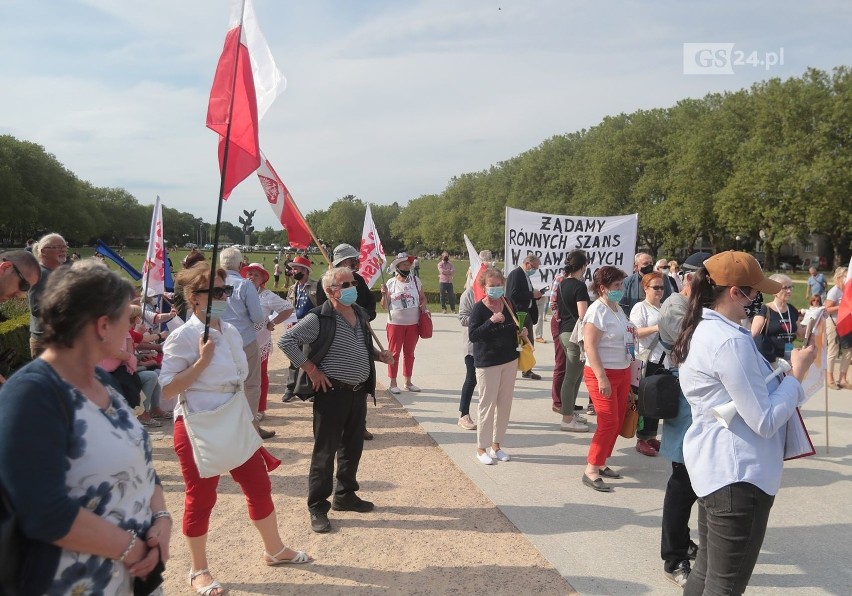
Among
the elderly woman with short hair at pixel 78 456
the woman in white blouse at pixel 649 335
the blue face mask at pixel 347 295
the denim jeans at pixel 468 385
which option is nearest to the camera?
the elderly woman with short hair at pixel 78 456

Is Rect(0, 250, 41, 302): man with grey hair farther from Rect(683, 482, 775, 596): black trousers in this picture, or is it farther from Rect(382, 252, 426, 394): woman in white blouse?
Rect(683, 482, 775, 596): black trousers

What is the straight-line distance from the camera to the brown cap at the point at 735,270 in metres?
2.76

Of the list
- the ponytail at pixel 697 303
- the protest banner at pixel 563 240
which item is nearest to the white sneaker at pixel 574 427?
the protest banner at pixel 563 240

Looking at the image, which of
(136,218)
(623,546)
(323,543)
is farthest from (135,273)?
(136,218)

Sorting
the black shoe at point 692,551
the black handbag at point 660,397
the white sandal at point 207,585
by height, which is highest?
the black handbag at point 660,397

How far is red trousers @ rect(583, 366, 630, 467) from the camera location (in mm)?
5004

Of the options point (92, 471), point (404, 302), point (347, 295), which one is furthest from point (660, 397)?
point (404, 302)

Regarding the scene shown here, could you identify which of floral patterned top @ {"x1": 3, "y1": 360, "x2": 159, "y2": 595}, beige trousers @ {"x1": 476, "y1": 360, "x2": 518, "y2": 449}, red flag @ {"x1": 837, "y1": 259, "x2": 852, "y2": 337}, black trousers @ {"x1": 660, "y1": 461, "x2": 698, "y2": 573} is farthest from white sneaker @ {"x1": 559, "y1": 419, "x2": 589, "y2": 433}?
floral patterned top @ {"x1": 3, "y1": 360, "x2": 159, "y2": 595}

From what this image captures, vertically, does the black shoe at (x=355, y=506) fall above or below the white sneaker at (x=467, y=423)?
below

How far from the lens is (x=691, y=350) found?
2.80 meters

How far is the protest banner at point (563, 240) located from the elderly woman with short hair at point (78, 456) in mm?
8213

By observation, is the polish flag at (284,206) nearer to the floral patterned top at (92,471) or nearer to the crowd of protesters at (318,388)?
the crowd of protesters at (318,388)

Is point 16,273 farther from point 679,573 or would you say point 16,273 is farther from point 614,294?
point 679,573

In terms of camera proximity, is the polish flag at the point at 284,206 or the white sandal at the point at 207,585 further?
the polish flag at the point at 284,206
